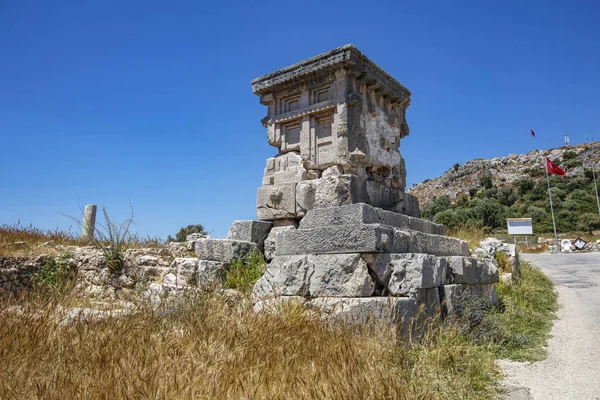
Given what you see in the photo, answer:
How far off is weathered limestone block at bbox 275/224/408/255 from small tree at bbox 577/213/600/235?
3136 cm

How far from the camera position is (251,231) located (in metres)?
5.93

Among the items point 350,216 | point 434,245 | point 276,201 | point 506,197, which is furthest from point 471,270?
point 506,197

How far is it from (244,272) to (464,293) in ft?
9.08

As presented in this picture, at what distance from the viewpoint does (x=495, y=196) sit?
4256 centimetres

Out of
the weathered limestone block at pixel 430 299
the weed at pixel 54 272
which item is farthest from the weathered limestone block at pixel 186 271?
the weathered limestone block at pixel 430 299

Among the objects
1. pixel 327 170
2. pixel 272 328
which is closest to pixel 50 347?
pixel 272 328

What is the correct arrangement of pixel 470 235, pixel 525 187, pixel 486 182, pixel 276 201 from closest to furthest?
pixel 276 201
pixel 470 235
pixel 525 187
pixel 486 182

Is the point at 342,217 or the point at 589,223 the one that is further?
the point at 589,223

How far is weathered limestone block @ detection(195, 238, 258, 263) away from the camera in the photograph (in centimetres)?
567

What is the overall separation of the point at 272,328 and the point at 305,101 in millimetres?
4000

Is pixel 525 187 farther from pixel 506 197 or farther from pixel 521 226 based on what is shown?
pixel 521 226

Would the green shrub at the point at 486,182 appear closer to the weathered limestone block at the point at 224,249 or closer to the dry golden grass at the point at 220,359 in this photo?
the weathered limestone block at the point at 224,249

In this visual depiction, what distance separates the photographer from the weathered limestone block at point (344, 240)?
14.0 ft

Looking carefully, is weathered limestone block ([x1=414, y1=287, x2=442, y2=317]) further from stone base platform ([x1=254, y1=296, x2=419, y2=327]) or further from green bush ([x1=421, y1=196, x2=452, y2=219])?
green bush ([x1=421, y1=196, x2=452, y2=219])
